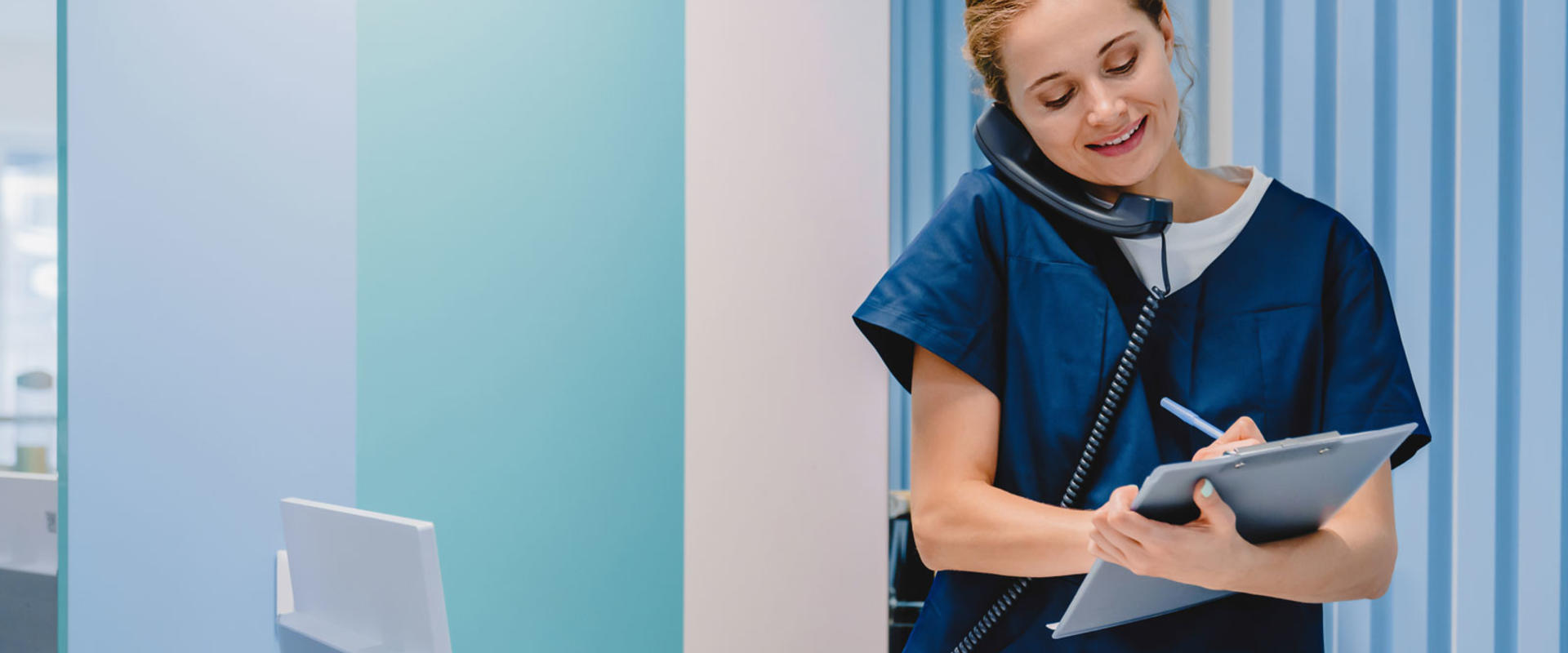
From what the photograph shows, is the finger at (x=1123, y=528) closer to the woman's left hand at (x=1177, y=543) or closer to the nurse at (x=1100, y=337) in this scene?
the woman's left hand at (x=1177, y=543)

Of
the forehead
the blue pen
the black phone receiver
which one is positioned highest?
the forehead

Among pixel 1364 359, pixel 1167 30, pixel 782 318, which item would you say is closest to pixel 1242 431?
pixel 1364 359

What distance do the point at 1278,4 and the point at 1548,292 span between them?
911 millimetres

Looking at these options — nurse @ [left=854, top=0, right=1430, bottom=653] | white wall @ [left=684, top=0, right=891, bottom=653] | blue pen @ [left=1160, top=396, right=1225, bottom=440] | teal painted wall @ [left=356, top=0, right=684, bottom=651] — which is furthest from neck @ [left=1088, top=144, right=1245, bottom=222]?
teal painted wall @ [left=356, top=0, right=684, bottom=651]

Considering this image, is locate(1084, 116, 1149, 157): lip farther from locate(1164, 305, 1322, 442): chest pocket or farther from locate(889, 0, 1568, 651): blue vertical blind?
locate(889, 0, 1568, 651): blue vertical blind

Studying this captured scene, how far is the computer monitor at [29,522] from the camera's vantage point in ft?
4.99

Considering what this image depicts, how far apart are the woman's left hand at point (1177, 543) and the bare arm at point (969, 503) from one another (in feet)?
0.29

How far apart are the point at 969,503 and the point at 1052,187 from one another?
37 cm

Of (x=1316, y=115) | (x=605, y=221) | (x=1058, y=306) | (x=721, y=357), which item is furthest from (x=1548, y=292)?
(x=605, y=221)

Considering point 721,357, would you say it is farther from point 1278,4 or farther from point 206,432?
point 1278,4

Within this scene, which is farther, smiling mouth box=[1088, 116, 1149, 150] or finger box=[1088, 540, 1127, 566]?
smiling mouth box=[1088, 116, 1149, 150]

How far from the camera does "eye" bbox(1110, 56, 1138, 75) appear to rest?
42.4 inches

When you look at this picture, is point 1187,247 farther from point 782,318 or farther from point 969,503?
point 782,318

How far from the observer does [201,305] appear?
1.59 m
